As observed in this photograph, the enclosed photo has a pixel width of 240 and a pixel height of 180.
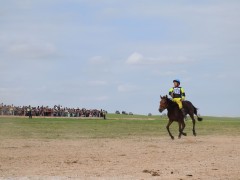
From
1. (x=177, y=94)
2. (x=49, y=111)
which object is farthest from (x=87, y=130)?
(x=49, y=111)

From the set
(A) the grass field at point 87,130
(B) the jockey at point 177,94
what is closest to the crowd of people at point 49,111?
(A) the grass field at point 87,130

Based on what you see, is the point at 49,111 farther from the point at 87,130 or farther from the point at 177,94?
the point at 177,94

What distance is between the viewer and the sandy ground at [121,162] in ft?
37.8

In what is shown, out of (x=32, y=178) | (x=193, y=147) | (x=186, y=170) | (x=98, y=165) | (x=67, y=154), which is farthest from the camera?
(x=193, y=147)

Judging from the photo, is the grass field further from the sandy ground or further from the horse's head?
the sandy ground

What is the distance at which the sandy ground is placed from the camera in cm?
1152

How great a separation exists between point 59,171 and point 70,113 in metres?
65.0

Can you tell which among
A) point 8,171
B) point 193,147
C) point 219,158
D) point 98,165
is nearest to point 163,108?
point 193,147

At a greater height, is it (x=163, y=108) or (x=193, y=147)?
(x=163, y=108)

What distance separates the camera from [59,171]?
1227cm

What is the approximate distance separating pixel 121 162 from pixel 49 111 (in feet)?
197

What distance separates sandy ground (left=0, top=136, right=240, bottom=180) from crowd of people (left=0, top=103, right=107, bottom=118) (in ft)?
158

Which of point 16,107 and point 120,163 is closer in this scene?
point 120,163

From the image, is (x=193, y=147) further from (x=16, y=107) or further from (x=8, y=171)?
(x=16, y=107)
